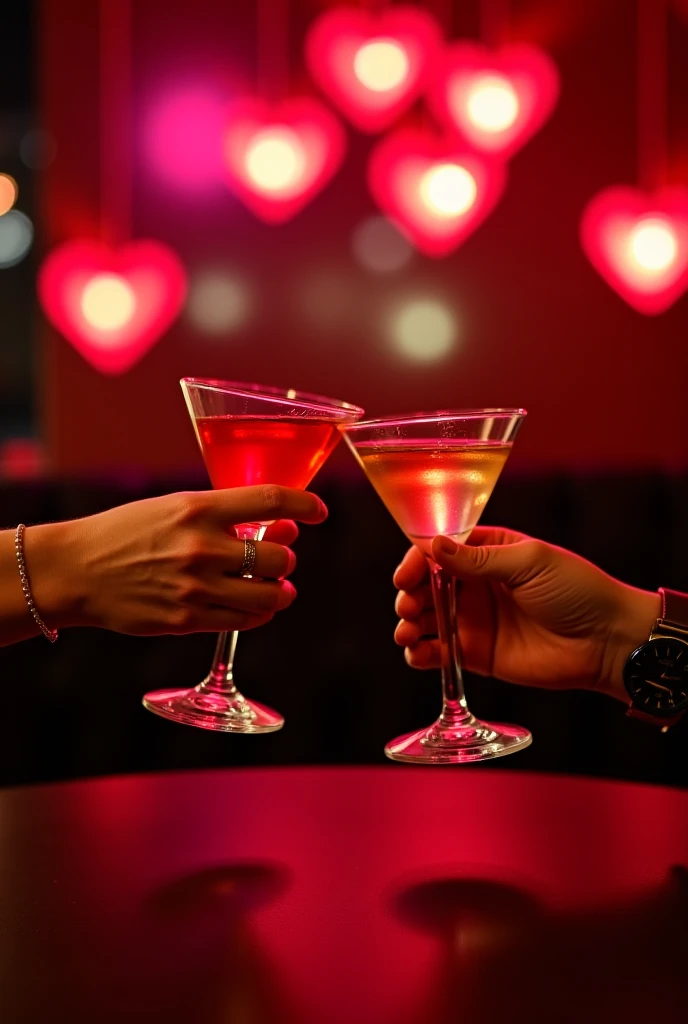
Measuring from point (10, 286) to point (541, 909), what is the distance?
5043 millimetres

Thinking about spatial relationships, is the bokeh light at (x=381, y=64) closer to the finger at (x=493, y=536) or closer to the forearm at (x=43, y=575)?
the finger at (x=493, y=536)

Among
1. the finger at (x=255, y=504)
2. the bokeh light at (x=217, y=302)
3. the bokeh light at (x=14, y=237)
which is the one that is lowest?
the finger at (x=255, y=504)

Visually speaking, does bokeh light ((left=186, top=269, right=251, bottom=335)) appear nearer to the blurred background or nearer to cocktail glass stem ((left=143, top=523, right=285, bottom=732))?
the blurred background

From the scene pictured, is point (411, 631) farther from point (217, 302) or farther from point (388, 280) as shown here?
point (217, 302)

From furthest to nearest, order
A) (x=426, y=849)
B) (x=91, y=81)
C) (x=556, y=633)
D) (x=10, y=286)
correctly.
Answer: (x=10, y=286) < (x=91, y=81) < (x=556, y=633) < (x=426, y=849)

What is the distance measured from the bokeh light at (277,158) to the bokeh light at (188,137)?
18 cm

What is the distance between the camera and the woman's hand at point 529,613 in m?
1.26

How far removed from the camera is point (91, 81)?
12.8ft

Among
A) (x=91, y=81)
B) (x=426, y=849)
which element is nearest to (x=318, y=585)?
(x=426, y=849)

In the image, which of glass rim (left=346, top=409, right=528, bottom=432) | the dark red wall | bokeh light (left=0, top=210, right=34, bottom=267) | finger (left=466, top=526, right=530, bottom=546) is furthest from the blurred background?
glass rim (left=346, top=409, right=528, bottom=432)

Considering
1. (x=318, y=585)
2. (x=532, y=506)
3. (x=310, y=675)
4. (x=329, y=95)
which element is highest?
(x=329, y=95)

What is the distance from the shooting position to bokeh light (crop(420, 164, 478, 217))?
351cm

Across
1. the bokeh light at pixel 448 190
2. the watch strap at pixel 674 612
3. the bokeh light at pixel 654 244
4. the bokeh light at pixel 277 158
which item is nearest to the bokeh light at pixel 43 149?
the bokeh light at pixel 277 158

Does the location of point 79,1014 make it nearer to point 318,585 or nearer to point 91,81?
point 318,585
